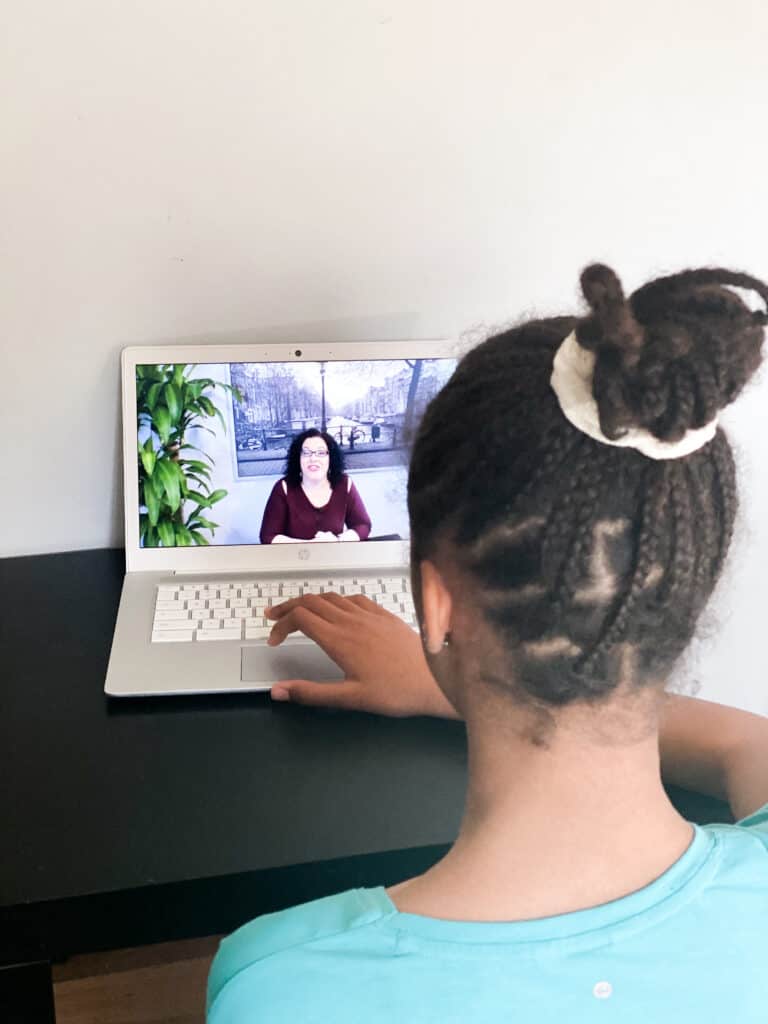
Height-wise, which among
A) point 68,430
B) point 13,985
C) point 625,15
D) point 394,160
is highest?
point 625,15

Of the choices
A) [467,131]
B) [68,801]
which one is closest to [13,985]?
[68,801]

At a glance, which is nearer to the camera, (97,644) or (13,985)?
(13,985)

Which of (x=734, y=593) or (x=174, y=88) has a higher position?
(x=174, y=88)

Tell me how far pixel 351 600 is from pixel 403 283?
0.39 m

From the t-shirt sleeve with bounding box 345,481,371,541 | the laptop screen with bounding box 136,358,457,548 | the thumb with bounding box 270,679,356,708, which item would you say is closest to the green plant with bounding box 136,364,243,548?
the laptop screen with bounding box 136,358,457,548

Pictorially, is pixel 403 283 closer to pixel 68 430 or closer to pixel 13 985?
pixel 68 430

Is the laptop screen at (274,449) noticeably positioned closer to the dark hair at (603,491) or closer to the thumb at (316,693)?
the thumb at (316,693)

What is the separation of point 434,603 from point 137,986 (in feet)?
3.31

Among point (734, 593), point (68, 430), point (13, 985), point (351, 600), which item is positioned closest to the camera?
point (13, 985)

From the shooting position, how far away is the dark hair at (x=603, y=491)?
0.51 metres

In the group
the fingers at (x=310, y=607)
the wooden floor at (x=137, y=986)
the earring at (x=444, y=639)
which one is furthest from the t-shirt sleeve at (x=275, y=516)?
the wooden floor at (x=137, y=986)

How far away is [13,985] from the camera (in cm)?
73

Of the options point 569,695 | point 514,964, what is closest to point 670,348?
point 569,695

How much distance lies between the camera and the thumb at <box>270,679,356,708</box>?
885 mm
